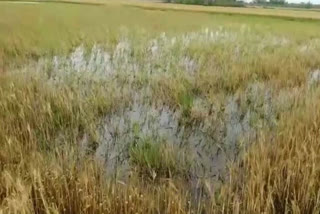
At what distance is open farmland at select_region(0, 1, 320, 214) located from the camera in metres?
3.04

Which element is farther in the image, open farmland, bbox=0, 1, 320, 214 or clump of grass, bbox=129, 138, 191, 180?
clump of grass, bbox=129, 138, 191, 180

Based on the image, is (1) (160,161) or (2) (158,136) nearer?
(1) (160,161)

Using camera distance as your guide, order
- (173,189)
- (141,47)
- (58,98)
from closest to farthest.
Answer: (173,189) → (58,98) → (141,47)

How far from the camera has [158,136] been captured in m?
4.81

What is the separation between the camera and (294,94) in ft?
21.9

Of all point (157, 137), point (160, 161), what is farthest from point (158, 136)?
point (160, 161)

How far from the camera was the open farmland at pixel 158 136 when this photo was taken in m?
3.04

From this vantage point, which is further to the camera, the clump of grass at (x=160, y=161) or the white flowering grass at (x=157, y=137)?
the clump of grass at (x=160, y=161)

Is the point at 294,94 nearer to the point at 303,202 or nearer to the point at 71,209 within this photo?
the point at 303,202

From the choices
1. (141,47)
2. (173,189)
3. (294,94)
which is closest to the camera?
(173,189)

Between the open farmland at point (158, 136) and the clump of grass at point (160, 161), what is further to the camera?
the clump of grass at point (160, 161)

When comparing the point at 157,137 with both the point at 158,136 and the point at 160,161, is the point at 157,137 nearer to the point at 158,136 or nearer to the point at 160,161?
the point at 158,136

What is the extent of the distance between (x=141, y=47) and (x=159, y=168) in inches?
340

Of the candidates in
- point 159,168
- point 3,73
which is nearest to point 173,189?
point 159,168
